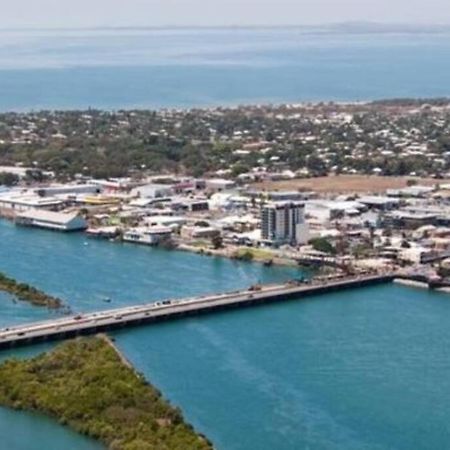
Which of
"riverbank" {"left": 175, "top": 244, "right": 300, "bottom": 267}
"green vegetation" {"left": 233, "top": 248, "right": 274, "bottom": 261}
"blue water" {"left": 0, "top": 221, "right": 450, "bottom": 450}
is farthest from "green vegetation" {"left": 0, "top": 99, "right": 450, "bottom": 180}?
"blue water" {"left": 0, "top": 221, "right": 450, "bottom": 450}

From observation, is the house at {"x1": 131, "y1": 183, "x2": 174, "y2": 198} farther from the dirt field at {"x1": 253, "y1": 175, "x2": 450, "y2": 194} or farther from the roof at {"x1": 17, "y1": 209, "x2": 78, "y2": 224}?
the roof at {"x1": 17, "y1": 209, "x2": 78, "y2": 224}

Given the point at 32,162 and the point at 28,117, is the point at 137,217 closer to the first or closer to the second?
the point at 32,162

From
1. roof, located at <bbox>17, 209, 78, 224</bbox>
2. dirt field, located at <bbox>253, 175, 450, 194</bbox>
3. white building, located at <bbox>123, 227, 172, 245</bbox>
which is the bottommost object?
white building, located at <bbox>123, 227, 172, 245</bbox>

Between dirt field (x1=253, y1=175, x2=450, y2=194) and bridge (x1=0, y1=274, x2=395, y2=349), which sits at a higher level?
dirt field (x1=253, y1=175, x2=450, y2=194)

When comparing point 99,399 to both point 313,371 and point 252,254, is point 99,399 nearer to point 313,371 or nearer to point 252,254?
point 313,371

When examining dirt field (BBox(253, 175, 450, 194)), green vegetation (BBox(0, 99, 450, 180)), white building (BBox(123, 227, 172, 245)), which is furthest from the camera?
green vegetation (BBox(0, 99, 450, 180))

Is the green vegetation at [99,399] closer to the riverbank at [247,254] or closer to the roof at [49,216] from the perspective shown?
the riverbank at [247,254]

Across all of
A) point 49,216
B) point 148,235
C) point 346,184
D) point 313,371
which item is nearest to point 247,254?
point 148,235

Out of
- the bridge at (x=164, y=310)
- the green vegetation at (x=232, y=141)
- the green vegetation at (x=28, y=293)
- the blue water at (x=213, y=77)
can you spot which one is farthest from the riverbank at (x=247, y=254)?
the blue water at (x=213, y=77)
